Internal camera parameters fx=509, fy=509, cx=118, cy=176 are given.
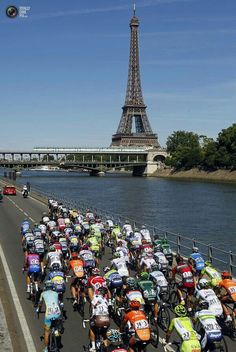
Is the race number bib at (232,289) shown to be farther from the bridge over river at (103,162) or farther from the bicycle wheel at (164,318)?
the bridge over river at (103,162)

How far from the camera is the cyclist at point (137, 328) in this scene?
9.32 meters

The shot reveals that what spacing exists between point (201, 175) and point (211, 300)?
400 ft

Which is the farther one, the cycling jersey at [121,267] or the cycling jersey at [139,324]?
the cycling jersey at [121,267]

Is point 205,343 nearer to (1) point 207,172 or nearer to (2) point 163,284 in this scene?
(2) point 163,284

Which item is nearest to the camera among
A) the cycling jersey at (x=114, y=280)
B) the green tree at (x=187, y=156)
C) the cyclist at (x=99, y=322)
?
the cyclist at (x=99, y=322)

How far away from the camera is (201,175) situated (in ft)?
431

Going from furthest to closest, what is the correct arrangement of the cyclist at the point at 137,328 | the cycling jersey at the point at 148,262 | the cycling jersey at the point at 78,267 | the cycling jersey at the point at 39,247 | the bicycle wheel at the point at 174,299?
1. the cycling jersey at the point at 39,247
2. the cycling jersey at the point at 148,262
3. the cycling jersey at the point at 78,267
4. the bicycle wheel at the point at 174,299
5. the cyclist at the point at 137,328

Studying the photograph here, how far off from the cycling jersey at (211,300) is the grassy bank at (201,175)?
103168mm

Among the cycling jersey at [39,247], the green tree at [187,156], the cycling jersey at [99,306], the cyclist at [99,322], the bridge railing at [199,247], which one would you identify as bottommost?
the bridge railing at [199,247]

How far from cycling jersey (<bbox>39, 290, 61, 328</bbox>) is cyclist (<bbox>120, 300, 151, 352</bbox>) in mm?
1540

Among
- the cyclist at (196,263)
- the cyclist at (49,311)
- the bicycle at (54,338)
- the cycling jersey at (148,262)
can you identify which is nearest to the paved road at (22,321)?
the bicycle at (54,338)

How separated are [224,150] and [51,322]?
386ft

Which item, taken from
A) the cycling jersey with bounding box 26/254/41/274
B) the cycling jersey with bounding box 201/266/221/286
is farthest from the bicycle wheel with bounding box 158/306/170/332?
the cycling jersey with bounding box 26/254/41/274

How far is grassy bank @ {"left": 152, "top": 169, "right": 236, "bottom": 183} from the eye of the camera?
117175mm
